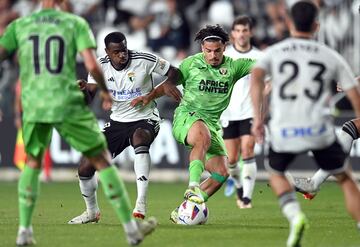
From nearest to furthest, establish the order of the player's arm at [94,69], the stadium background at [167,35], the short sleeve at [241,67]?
the player's arm at [94,69], the short sleeve at [241,67], the stadium background at [167,35]

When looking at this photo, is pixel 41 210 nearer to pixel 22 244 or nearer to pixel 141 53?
pixel 141 53

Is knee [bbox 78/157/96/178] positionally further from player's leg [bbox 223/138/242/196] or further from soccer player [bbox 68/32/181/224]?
player's leg [bbox 223/138/242/196]

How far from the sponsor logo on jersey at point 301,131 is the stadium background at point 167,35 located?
38.4 ft

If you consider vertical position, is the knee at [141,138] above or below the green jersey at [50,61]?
below

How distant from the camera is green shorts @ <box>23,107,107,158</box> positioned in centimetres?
1008

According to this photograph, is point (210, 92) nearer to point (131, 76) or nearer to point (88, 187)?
point (131, 76)

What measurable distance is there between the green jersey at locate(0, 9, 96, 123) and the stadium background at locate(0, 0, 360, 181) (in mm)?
11421

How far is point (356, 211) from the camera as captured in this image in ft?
33.8

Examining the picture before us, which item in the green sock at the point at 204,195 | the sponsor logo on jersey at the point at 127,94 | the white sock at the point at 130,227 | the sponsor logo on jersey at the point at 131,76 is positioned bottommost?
the green sock at the point at 204,195

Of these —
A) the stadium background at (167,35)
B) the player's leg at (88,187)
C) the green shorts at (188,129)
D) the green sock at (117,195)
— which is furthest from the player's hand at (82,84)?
the stadium background at (167,35)

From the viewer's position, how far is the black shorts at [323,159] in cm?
998

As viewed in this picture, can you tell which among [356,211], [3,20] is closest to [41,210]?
[356,211]

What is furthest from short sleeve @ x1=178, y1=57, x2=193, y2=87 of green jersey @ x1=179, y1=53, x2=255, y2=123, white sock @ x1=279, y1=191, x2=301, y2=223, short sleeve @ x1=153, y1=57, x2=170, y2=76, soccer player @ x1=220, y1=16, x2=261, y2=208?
white sock @ x1=279, y1=191, x2=301, y2=223

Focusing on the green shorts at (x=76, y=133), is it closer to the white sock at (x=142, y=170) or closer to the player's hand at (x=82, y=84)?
the player's hand at (x=82, y=84)
